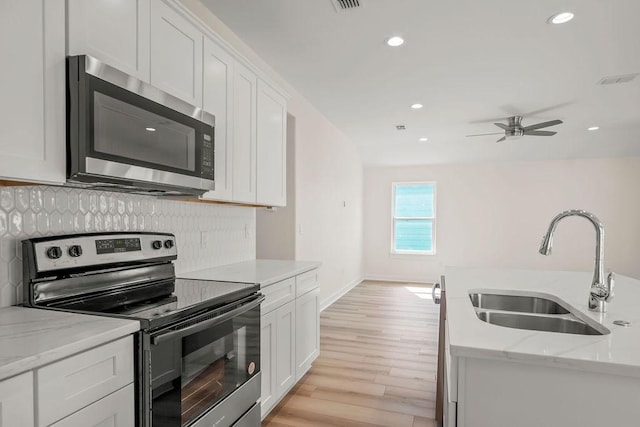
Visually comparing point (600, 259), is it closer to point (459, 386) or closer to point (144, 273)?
point (459, 386)

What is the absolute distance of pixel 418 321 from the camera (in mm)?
4445

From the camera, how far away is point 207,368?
1534mm

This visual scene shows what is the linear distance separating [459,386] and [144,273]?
1.46 m

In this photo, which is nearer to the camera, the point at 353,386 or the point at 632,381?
the point at 632,381

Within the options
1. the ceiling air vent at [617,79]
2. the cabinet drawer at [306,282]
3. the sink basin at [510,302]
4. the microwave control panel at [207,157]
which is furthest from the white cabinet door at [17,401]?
the ceiling air vent at [617,79]

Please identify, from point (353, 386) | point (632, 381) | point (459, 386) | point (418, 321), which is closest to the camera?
point (632, 381)

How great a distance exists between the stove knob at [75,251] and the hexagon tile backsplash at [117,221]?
113 millimetres

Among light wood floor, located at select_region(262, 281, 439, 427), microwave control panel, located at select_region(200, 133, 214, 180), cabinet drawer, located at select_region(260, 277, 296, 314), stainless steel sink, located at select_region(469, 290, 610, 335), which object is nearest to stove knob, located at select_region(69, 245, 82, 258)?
microwave control panel, located at select_region(200, 133, 214, 180)

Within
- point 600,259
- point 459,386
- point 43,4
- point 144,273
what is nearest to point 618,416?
point 459,386

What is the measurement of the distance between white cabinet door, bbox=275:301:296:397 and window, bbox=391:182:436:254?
533 cm

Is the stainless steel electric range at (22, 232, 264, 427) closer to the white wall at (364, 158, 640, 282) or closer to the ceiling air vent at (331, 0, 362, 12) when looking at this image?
the ceiling air vent at (331, 0, 362, 12)

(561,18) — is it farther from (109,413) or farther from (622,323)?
(109,413)

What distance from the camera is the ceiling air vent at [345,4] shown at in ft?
7.72

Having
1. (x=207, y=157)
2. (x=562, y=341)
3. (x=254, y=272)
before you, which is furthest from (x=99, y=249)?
(x=562, y=341)
